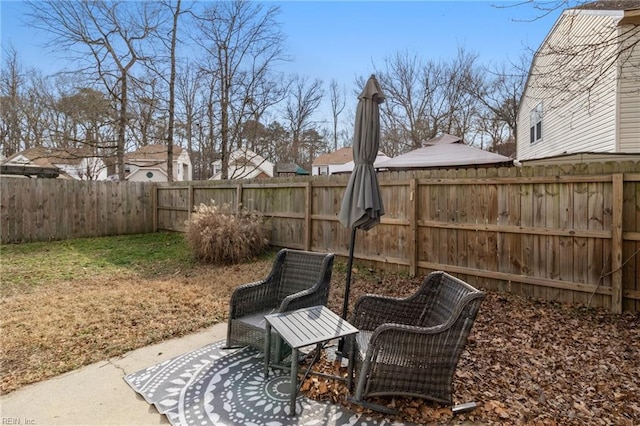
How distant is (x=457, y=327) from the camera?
2.23 meters

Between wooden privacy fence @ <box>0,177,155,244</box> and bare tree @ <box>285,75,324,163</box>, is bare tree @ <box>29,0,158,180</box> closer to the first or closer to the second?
wooden privacy fence @ <box>0,177,155,244</box>

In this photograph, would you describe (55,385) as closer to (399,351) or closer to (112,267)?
(399,351)

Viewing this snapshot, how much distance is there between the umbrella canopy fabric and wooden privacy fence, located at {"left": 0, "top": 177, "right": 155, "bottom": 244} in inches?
383

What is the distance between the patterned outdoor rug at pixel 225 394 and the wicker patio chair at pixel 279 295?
19 centimetres

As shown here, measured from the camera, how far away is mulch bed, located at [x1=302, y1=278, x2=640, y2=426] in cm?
229

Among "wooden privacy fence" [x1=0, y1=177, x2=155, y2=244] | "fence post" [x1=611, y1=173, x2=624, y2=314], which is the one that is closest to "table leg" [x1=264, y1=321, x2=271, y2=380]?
"fence post" [x1=611, y1=173, x2=624, y2=314]

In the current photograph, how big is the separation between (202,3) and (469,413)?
1506 centimetres

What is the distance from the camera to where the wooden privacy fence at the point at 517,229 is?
3.96 metres

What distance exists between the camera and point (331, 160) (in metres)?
30.0

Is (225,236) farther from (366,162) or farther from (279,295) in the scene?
(366,162)

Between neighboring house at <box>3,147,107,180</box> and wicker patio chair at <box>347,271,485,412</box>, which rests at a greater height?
neighboring house at <box>3,147,107,180</box>

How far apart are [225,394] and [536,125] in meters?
13.5

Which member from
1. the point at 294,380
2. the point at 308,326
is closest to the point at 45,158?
the point at 308,326

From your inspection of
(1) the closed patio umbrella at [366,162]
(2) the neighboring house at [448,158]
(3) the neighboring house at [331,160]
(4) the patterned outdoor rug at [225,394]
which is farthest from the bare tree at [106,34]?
(3) the neighboring house at [331,160]
